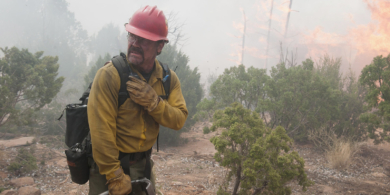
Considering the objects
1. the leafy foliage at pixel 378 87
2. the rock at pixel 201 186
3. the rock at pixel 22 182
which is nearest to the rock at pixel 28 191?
the rock at pixel 22 182

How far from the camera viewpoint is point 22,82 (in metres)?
6.48

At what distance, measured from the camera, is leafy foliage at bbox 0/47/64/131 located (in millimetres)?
5965

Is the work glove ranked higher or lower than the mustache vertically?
lower

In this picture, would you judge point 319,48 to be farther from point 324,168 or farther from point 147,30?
point 147,30

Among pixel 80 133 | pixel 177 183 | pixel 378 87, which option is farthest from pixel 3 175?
pixel 378 87

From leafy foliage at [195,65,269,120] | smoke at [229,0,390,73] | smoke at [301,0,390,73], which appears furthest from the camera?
smoke at [229,0,390,73]

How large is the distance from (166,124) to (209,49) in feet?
208

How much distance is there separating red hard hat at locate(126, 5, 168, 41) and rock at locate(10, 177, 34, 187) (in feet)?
16.8

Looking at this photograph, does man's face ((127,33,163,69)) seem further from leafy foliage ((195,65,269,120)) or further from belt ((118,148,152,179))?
leafy foliage ((195,65,269,120))

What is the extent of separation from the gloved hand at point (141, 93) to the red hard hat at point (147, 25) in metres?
0.34

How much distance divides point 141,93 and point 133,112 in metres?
0.18

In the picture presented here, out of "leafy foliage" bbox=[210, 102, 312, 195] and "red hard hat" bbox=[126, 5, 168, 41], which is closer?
"red hard hat" bbox=[126, 5, 168, 41]

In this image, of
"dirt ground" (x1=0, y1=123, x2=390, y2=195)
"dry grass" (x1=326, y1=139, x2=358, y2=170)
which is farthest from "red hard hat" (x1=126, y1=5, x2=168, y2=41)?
"dry grass" (x1=326, y1=139, x2=358, y2=170)

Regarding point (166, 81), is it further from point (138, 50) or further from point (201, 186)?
point (201, 186)
